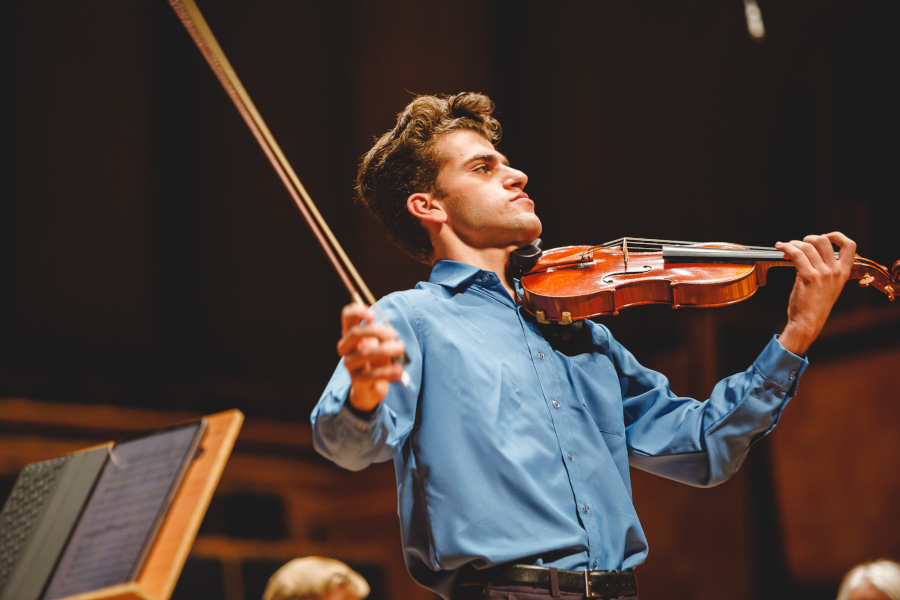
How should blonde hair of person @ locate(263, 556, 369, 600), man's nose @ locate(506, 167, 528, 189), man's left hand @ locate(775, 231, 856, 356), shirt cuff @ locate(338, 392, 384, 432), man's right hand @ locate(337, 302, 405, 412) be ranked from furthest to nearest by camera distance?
blonde hair of person @ locate(263, 556, 369, 600)
man's nose @ locate(506, 167, 528, 189)
man's left hand @ locate(775, 231, 856, 356)
shirt cuff @ locate(338, 392, 384, 432)
man's right hand @ locate(337, 302, 405, 412)

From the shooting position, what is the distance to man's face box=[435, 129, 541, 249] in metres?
1.63

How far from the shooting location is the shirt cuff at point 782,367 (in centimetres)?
138

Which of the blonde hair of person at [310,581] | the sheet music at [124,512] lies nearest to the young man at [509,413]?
the sheet music at [124,512]

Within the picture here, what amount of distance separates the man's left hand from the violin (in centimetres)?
6

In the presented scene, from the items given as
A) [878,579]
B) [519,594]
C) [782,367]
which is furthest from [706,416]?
[878,579]

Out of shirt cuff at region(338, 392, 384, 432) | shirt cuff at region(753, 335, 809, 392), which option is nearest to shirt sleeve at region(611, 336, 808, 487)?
shirt cuff at region(753, 335, 809, 392)

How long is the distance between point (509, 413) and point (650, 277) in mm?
392

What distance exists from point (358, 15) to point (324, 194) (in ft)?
3.02

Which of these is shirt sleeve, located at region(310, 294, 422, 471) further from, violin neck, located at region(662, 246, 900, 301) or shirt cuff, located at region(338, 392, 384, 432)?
violin neck, located at region(662, 246, 900, 301)

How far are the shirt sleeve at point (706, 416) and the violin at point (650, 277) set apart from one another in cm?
14

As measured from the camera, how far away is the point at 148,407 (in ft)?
13.0

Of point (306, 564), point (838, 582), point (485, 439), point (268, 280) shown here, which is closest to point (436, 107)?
point (485, 439)

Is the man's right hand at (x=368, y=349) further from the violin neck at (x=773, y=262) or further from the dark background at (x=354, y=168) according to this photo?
the dark background at (x=354, y=168)

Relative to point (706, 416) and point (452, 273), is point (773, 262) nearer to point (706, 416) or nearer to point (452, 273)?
point (706, 416)
